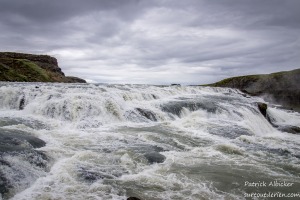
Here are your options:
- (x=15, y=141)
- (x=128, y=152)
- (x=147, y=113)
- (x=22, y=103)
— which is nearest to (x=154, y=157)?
(x=128, y=152)

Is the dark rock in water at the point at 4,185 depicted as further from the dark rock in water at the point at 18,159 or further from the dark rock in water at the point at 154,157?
the dark rock in water at the point at 154,157

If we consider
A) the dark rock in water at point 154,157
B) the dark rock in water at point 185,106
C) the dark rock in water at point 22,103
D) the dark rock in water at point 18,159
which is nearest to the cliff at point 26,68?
the dark rock in water at point 22,103

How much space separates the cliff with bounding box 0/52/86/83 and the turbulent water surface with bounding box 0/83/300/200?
5436cm

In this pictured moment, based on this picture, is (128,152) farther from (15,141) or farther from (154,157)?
(15,141)

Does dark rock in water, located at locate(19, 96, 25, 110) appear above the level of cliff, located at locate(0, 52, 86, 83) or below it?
below

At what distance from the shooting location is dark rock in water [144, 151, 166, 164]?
11039 mm

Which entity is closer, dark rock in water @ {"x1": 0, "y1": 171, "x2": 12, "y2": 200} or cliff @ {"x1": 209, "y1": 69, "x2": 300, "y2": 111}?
dark rock in water @ {"x1": 0, "y1": 171, "x2": 12, "y2": 200}

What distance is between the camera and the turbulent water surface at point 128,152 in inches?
329

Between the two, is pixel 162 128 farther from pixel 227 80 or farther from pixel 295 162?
pixel 227 80

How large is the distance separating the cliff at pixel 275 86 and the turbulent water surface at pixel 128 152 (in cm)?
3800

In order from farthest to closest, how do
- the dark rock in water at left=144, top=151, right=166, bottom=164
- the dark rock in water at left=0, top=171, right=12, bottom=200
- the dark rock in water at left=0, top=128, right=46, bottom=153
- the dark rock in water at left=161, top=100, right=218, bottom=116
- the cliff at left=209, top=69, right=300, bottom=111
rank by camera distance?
the cliff at left=209, top=69, right=300, bottom=111
the dark rock in water at left=161, top=100, right=218, bottom=116
the dark rock in water at left=144, top=151, right=166, bottom=164
the dark rock in water at left=0, top=128, right=46, bottom=153
the dark rock in water at left=0, top=171, right=12, bottom=200

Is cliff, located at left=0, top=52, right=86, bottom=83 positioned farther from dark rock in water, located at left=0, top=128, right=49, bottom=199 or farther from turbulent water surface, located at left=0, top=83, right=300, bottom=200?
dark rock in water, located at left=0, top=128, right=49, bottom=199

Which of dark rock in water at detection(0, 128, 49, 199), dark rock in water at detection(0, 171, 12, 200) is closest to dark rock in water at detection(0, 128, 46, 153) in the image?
dark rock in water at detection(0, 128, 49, 199)

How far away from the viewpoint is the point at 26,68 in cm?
9244
